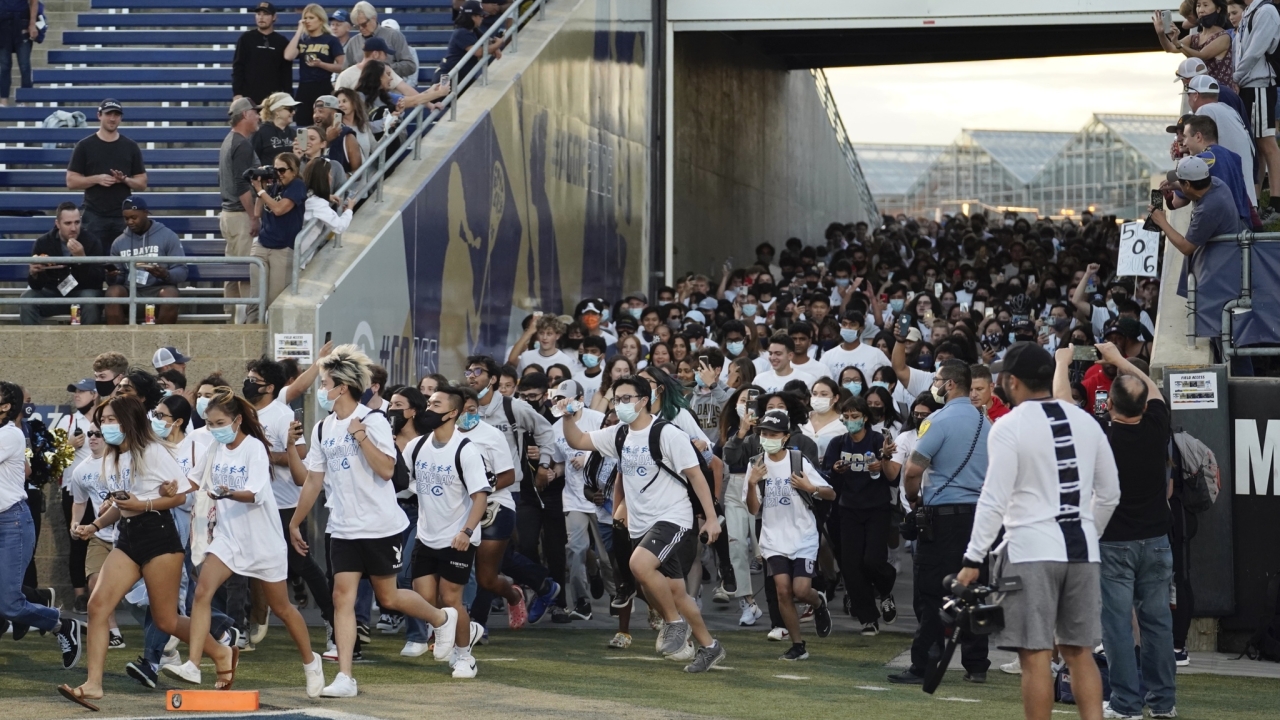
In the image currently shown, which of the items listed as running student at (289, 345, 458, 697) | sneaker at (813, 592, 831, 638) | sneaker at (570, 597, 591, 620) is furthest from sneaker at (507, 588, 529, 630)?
running student at (289, 345, 458, 697)

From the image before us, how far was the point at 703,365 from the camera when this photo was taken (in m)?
14.6

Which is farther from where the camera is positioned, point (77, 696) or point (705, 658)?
point (705, 658)

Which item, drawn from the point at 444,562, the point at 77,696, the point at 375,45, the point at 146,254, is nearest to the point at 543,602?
the point at 444,562

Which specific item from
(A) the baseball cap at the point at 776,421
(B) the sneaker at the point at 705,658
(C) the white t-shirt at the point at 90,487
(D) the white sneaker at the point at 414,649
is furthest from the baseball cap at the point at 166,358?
(B) the sneaker at the point at 705,658

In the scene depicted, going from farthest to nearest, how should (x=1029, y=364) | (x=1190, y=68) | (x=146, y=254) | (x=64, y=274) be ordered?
(x=64, y=274) → (x=146, y=254) → (x=1190, y=68) → (x=1029, y=364)

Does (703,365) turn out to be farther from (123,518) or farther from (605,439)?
(123,518)

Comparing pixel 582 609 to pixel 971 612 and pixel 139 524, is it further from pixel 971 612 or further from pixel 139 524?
pixel 971 612

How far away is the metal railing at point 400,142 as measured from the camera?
14328mm

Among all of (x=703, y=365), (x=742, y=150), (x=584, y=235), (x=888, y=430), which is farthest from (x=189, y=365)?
(x=742, y=150)

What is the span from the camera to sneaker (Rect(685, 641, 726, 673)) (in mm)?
10539

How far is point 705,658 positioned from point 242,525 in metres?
2.97

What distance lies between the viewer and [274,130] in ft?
51.5

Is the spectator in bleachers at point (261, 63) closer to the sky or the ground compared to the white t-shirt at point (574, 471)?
closer to the sky

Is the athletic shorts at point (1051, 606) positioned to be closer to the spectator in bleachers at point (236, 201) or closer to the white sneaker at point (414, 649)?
the white sneaker at point (414, 649)
